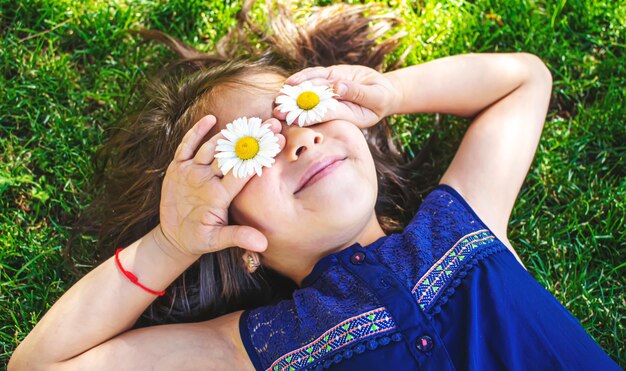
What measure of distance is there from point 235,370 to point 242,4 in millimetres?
1756

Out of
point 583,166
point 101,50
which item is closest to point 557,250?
point 583,166

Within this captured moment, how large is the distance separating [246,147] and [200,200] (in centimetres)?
29

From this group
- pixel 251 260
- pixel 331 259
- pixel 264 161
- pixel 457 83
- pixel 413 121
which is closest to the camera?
pixel 264 161

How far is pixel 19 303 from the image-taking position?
2814 mm

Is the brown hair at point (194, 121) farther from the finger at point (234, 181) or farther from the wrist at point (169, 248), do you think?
the finger at point (234, 181)

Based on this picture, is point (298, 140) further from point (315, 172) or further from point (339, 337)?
point (339, 337)

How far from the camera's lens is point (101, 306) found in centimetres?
242

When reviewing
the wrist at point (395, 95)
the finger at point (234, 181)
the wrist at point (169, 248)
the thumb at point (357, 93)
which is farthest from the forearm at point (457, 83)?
the wrist at point (169, 248)

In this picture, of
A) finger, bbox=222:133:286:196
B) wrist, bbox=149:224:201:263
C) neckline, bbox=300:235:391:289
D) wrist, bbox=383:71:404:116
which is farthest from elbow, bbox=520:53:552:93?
wrist, bbox=149:224:201:263

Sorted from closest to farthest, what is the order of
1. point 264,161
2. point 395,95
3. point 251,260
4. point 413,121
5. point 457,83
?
point 264,161 < point 251,260 < point 395,95 < point 457,83 < point 413,121

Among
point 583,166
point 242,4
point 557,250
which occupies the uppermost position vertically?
point 242,4

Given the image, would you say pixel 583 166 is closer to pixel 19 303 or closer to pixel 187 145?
pixel 187 145

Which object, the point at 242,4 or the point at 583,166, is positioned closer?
the point at 583,166

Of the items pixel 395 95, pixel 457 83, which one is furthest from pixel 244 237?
pixel 457 83
